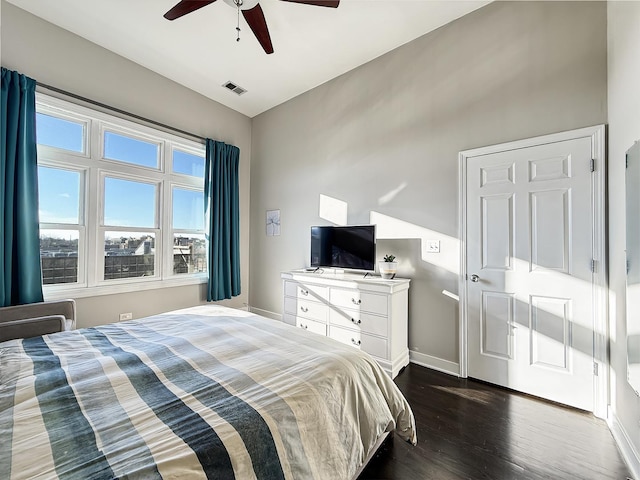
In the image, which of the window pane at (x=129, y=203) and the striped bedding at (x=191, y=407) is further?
the window pane at (x=129, y=203)

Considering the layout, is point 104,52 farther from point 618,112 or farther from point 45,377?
point 618,112

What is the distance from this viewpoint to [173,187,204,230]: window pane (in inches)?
148

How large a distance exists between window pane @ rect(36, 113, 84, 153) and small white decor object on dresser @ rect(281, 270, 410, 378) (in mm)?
2710

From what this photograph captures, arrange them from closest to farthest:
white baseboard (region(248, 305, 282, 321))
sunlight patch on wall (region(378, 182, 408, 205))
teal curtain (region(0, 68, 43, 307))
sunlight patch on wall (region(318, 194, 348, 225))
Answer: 1. teal curtain (region(0, 68, 43, 307))
2. sunlight patch on wall (region(378, 182, 408, 205))
3. sunlight patch on wall (region(318, 194, 348, 225))
4. white baseboard (region(248, 305, 282, 321))

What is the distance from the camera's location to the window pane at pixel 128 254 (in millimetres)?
3135

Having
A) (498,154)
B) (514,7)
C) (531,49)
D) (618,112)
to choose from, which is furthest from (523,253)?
(514,7)

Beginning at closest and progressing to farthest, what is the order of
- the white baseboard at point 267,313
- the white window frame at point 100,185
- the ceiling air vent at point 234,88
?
the white window frame at point 100,185, the ceiling air vent at point 234,88, the white baseboard at point 267,313

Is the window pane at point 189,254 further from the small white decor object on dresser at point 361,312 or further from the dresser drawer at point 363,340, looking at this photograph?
the dresser drawer at point 363,340

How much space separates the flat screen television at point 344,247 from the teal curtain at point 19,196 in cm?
267

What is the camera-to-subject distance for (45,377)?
116cm

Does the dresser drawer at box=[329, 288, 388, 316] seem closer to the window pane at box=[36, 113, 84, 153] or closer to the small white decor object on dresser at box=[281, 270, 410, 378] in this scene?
the small white decor object on dresser at box=[281, 270, 410, 378]

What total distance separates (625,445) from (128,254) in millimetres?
4490

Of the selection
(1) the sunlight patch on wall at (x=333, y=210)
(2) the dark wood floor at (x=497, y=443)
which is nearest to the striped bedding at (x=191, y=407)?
(2) the dark wood floor at (x=497, y=443)

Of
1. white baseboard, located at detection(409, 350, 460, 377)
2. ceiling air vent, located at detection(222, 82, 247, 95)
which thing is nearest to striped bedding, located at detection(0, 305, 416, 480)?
white baseboard, located at detection(409, 350, 460, 377)
